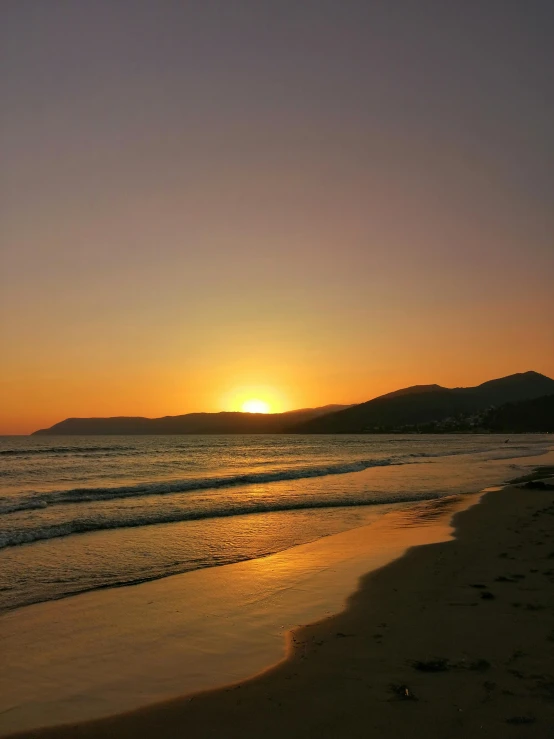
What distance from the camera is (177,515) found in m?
20.0

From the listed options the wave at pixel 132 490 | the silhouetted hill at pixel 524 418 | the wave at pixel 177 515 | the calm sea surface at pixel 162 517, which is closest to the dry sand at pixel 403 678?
the calm sea surface at pixel 162 517

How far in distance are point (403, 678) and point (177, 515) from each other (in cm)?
1497

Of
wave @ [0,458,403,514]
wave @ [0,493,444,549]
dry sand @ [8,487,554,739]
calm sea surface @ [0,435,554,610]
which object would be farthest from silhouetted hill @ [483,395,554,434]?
dry sand @ [8,487,554,739]

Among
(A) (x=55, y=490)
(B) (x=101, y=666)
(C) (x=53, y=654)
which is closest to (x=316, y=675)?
(B) (x=101, y=666)

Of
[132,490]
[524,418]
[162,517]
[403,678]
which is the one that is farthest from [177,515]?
[524,418]

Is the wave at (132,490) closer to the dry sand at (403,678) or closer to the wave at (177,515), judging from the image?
the wave at (177,515)

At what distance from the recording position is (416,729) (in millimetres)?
4910

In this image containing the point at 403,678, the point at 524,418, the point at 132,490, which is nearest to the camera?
the point at 403,678

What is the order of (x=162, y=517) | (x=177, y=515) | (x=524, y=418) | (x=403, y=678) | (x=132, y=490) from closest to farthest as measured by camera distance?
(x=403, y=678) → (x=162, y=517) → (x=177, y=515) → (x=132, y=490) → (x=524, y=418)

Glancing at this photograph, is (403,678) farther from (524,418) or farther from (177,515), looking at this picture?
(524,418)

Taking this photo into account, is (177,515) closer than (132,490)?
Yes

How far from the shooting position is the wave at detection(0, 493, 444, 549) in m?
16.2

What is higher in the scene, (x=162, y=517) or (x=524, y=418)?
(x=524, y=418)

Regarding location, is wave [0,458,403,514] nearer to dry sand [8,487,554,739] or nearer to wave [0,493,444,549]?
wave [0,493,444,549]
